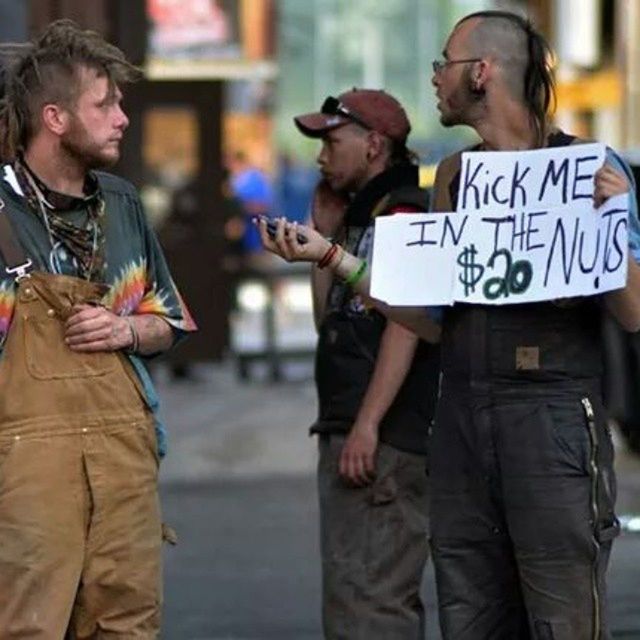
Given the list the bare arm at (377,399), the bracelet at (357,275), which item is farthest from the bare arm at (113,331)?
the bare arm at (377,399)

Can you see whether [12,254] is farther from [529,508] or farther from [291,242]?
[529,508]

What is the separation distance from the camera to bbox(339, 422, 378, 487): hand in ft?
18.9

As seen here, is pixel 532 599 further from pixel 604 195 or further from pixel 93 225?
pixel 93 225

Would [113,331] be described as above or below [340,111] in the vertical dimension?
below

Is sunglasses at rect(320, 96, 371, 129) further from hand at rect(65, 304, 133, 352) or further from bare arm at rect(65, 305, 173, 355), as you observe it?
hand at rect(65, 304, 133, 352)

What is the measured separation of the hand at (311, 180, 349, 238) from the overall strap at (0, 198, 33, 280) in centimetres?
149

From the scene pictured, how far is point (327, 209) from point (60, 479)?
65.3 inches

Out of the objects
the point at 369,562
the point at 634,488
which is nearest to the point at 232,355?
the point at 634,488

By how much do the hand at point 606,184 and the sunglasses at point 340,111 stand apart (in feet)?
4.41

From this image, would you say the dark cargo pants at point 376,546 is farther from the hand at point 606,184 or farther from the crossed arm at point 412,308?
the hand at point 606,184

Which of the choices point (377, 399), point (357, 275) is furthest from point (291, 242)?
point (377, 399)

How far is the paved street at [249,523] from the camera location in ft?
25.8

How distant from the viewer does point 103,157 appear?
4.95 meters

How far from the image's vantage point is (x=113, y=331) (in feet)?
16.0
